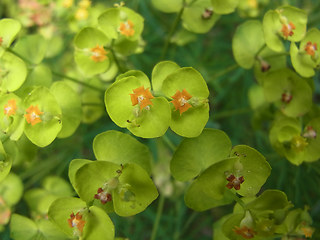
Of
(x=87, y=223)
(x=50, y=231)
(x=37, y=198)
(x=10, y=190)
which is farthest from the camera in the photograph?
(x=37, y=198)

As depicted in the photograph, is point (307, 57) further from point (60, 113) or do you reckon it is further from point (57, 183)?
point (57, 183)

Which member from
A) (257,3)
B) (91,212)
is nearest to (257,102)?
(257,3)

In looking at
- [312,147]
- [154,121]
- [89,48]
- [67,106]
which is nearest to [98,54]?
[89,48]

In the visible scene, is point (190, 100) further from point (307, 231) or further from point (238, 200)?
point (307, 231)

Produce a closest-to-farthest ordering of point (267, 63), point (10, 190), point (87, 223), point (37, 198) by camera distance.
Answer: point (87, 223) < point (267, 63) < point (10, 190) < point (37, 198)

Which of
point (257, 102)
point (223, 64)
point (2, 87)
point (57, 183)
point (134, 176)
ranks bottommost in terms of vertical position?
point (57, 183)

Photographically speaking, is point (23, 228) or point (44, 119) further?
point (23, 228)

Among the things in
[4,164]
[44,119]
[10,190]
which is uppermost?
[44,119]

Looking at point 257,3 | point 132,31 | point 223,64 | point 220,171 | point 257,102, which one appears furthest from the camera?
point 223,64
